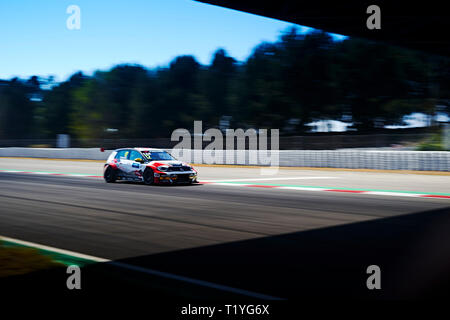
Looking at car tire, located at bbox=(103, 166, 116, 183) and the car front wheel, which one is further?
car tire, located at bbox=(103, 166, 116, 183)

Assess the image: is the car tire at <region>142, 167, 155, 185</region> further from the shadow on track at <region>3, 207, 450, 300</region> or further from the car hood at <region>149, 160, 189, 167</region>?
Answer: the shadow on track at <region>3, 207, 450, 300</region>

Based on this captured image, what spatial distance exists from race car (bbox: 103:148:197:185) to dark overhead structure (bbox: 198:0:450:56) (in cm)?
571

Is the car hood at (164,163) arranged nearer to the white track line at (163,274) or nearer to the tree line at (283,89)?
the white track line at (163,274)

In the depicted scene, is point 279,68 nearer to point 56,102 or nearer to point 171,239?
point 171,239

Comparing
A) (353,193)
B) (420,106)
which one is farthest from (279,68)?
(353,193)

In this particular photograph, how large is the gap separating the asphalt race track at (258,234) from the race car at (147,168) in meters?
2.06

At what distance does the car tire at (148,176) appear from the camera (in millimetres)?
16641

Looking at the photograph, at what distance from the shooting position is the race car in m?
16.5

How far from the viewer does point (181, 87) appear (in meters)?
70.9

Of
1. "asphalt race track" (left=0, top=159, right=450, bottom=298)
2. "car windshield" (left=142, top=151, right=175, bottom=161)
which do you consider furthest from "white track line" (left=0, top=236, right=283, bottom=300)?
"car windshield" (left=142, top=151, right=175, bottom=161)

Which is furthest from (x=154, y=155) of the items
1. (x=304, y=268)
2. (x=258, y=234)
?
(x=304, y=268)

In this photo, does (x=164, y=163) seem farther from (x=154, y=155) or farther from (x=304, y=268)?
(x=304, y=268)

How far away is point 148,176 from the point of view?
16766 millimetres
